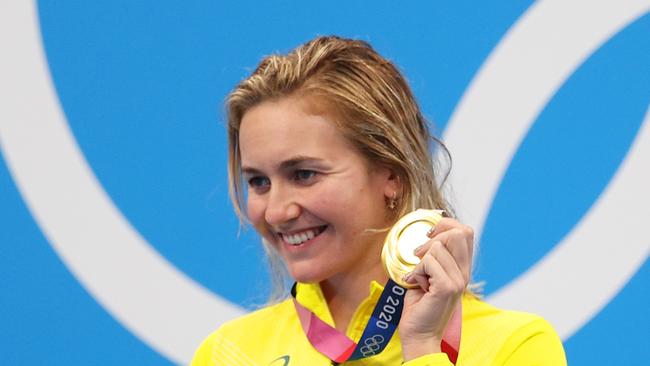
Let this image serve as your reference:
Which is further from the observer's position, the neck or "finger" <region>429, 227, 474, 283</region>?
the neck

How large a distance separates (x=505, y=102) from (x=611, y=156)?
0.90ft

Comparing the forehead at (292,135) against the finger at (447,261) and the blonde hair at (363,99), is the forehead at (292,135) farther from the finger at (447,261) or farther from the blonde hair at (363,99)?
the finger at (447,261)

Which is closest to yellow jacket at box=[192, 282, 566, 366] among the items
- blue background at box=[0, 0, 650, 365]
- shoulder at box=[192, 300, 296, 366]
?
shoulder at box=[192, 300, 296, 366]

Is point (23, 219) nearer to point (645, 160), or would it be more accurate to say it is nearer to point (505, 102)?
point (505, 102)

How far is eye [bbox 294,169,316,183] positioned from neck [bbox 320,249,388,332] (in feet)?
0.63

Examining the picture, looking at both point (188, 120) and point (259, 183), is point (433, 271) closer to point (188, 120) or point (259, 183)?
point (259, 183)

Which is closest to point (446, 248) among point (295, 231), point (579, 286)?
point (295, 231)

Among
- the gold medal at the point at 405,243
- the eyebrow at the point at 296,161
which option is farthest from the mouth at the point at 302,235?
the gold medal at the point at 405,243

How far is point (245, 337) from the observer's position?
2.27 metres

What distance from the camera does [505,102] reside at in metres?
2.84

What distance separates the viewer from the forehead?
2023 millimetres

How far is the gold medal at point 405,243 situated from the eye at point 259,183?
12.0 inches

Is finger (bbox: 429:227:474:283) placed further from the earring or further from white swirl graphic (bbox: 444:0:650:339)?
white swirl graphic (bbox: 444:0:650:339)

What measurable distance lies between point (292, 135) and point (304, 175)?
0.07 metres
